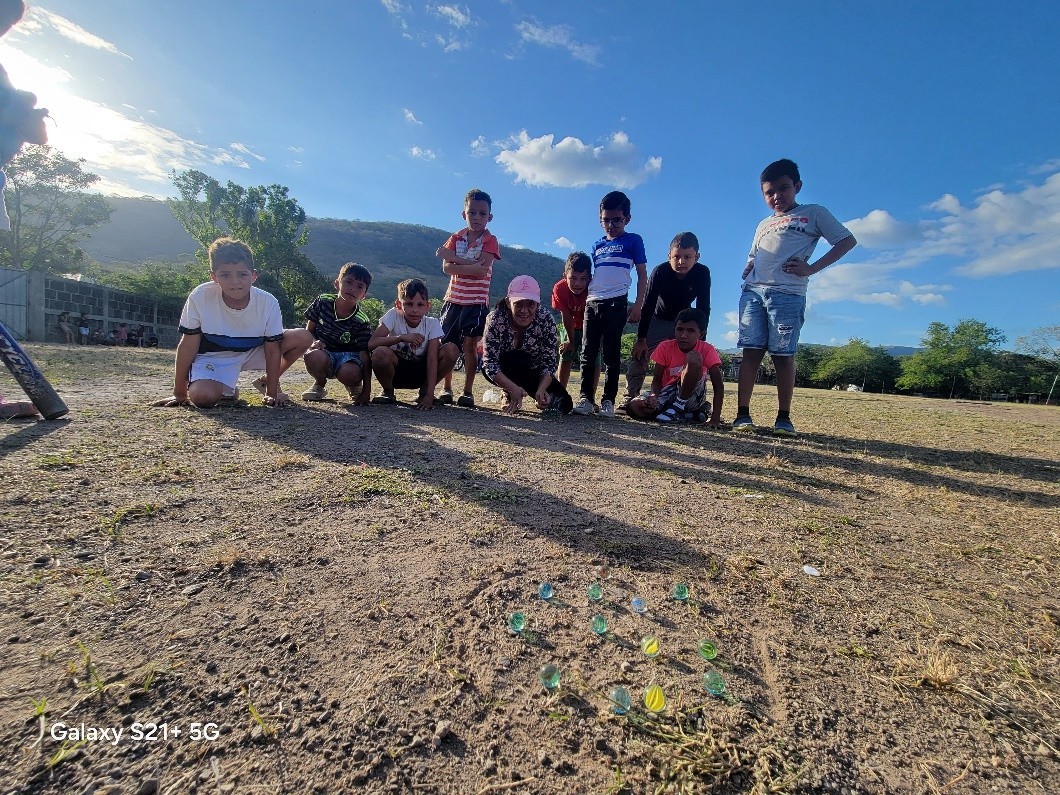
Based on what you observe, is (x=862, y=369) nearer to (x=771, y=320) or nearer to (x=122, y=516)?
(x=771, y=320)

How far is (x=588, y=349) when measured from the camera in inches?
182

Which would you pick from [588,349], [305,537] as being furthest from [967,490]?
[305,537]

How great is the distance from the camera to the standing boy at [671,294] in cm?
463

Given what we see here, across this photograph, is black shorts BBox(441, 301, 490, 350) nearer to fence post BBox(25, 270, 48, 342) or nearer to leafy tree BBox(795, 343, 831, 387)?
fence post BBox(25, 270, 48, 342)

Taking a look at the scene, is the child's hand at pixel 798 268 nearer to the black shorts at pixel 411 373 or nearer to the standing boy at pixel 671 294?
the standing boy at pixel 671 294

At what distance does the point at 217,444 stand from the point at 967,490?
410 cm

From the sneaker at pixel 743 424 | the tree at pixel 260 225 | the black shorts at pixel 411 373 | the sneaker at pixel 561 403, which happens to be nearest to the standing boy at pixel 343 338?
the black shorts at pixel 411 373

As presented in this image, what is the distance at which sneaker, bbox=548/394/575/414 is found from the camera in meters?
4.71

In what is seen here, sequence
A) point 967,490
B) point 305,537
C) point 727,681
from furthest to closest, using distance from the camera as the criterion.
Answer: point 967,490 → point 305,537 → point 727,681

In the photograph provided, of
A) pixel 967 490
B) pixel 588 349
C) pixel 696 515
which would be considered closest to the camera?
pixel 696 515

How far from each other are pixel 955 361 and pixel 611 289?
196ft

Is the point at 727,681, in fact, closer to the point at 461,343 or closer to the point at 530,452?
the point at 530,452

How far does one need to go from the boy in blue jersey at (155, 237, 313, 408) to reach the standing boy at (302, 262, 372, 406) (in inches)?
16.1

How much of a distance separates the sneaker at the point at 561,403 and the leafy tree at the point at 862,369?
62.2m
